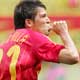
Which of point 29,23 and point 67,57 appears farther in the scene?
point 29,23

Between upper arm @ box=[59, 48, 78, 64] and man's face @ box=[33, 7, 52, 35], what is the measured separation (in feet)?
0.59

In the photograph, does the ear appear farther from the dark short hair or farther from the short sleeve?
the short sleeve

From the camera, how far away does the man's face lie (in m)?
2.08

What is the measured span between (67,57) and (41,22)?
26 centimetres

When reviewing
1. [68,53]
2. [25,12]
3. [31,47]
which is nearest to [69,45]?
[68,53]

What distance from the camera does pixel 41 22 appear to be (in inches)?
82.3

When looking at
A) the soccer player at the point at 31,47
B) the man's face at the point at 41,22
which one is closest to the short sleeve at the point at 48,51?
the soccer player at the point at 31,47

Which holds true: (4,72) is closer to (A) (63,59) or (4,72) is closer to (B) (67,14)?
(A) (63,59)

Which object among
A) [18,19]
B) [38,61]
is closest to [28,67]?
[38,61]

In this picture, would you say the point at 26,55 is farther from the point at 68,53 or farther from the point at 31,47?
the point at 68,53

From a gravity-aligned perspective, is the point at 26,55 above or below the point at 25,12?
below

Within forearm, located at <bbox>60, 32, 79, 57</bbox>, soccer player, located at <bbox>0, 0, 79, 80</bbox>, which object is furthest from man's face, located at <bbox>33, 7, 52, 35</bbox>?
forearm, located at <bbox>60, 32, 79, 57</bbox>

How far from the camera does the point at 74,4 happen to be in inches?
134

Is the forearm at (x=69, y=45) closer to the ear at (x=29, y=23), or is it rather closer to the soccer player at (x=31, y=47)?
the soccer player at (x=31, y=47)
